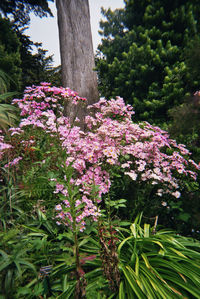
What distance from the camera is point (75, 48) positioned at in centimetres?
400

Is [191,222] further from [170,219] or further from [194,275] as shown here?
[194,275]

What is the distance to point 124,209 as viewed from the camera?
214 cm

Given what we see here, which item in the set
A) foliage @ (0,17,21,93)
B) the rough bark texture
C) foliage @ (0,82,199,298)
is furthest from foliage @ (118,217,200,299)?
foliage @ (0,17,21,93)

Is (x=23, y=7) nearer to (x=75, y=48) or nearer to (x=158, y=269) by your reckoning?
(x=75, y=48)

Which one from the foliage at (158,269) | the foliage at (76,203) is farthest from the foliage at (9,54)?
the foliage at (158,269)

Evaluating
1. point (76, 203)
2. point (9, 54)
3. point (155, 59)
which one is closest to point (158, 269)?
point (76, 203)

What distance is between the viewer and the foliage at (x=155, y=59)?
3.42 meters

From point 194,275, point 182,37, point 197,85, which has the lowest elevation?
point 194,275

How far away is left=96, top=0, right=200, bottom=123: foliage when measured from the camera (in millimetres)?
3418

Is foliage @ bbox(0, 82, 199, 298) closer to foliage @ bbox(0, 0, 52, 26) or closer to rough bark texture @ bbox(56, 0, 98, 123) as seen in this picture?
rough bark texture @ bbox(56, 0, 98, 123)

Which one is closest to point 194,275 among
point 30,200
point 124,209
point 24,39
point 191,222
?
point 191,222

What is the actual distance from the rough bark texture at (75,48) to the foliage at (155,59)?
42 centimetres

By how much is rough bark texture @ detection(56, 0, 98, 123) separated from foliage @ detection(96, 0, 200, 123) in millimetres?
418

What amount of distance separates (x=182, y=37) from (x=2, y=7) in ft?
26.6
